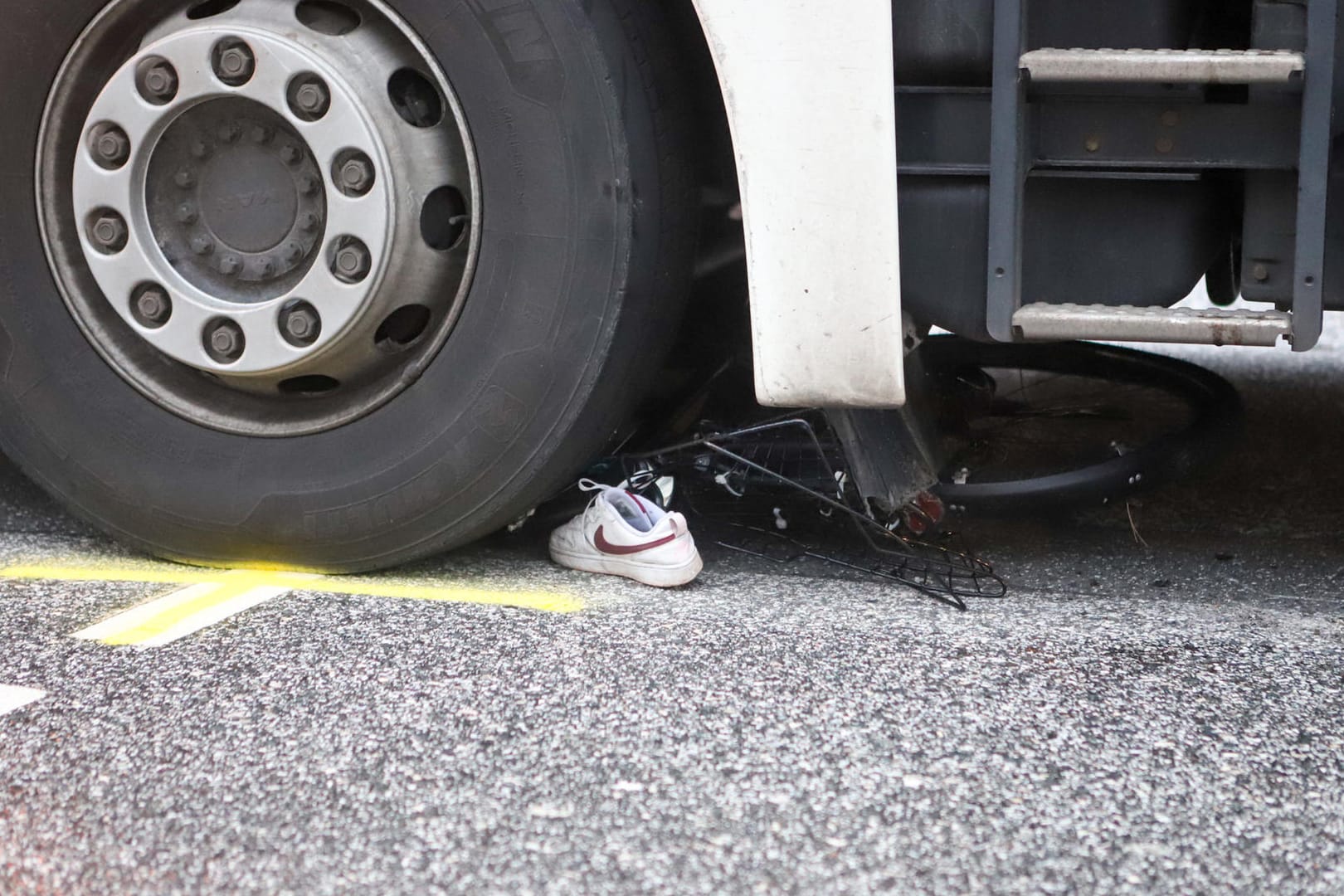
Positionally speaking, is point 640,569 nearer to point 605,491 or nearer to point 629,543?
point 629,543

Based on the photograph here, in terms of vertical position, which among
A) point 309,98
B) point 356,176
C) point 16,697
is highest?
point 309,98

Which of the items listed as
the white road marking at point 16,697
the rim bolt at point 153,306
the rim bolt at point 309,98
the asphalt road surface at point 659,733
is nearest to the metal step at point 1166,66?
the asphalt road surface at point 659,733

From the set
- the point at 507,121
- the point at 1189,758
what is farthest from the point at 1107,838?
the point at 507,121

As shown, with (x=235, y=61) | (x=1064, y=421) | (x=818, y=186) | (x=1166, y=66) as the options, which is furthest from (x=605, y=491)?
(x=1064, y=421)

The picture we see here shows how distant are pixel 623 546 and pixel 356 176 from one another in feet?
2.41

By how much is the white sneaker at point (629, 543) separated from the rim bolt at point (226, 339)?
62 centimetres

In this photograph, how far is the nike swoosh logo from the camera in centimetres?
222

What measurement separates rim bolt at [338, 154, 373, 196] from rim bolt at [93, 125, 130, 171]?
0.38 metres

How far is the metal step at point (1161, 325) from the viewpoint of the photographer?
180 cm

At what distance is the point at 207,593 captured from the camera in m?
2.14

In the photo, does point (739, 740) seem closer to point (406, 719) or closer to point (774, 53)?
point (406, 719)

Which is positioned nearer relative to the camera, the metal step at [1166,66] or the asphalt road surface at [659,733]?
the asphalt road surface at [659,733]

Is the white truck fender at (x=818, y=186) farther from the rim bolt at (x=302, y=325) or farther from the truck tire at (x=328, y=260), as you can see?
the rim bolt at (x=302, y=325)

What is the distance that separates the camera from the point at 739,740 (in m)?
1.59
